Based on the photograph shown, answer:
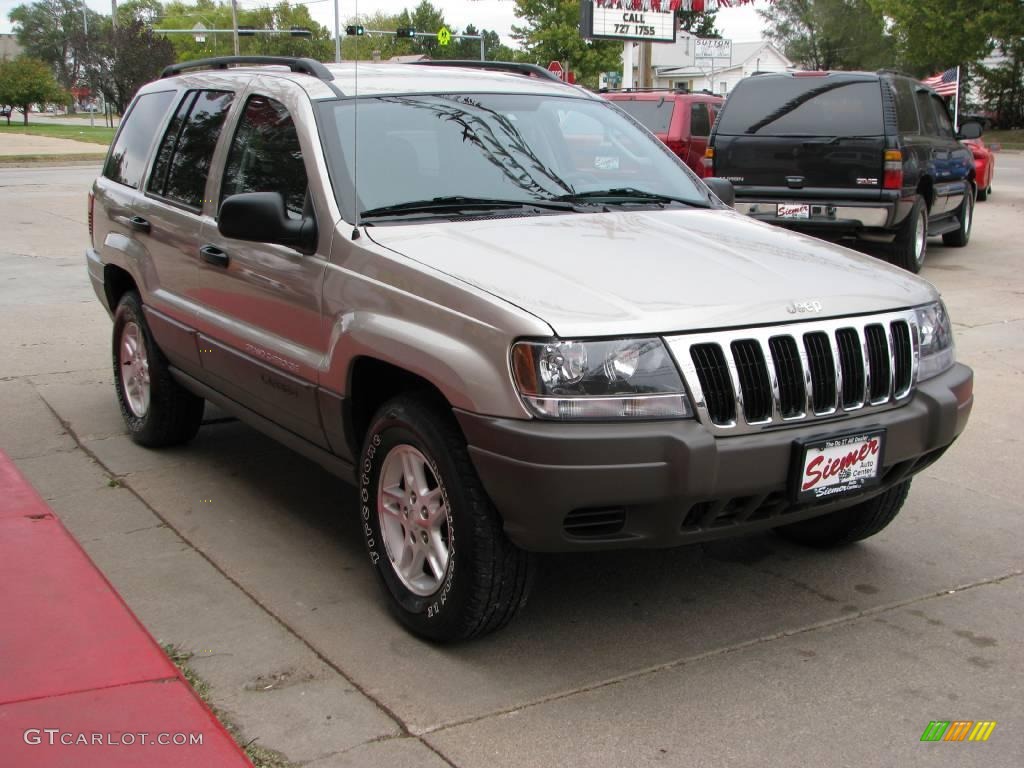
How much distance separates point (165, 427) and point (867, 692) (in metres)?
3.79

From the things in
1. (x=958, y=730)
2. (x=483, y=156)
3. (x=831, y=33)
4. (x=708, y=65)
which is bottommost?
(x=958, y=730)

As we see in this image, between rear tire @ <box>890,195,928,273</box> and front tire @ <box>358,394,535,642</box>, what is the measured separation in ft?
28.3

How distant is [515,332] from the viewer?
3.36 metres

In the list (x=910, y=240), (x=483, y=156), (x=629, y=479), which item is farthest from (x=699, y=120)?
(x=629, y=479)

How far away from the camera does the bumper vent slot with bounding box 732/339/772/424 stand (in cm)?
348

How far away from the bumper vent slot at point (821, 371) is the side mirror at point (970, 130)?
1060 cm

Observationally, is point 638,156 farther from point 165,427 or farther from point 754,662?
point 165,427

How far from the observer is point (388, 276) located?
389cm

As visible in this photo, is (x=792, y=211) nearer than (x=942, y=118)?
Yes

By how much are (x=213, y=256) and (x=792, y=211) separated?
7538 millimetres

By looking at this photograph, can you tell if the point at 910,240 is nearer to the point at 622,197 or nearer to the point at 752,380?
the point at 622,197

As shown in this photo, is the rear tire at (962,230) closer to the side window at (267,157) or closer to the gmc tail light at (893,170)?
the gmc tail light at (893,170)

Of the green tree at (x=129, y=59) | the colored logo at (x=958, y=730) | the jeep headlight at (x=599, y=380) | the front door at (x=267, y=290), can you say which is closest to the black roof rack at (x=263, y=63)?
the front door at (x=267, y=290)

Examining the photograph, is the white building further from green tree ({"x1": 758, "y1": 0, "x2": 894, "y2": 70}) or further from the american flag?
the american flag
